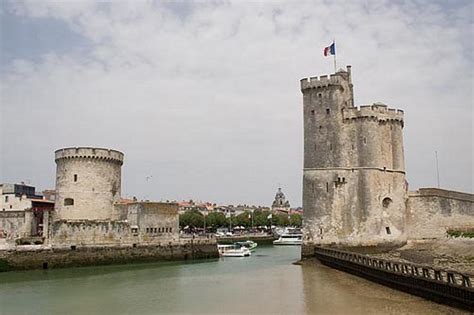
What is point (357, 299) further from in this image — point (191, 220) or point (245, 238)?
point (191, 220)

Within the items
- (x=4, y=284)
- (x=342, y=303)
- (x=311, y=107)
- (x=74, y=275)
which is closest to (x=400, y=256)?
(x=311, y=107)

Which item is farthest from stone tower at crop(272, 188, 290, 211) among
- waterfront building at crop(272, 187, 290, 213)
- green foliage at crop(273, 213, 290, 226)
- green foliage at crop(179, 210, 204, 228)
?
green foliage at crop(179, 210, 204, 228)

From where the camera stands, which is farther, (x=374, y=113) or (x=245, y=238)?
(x=245, y=238)

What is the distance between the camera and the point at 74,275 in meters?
28.6

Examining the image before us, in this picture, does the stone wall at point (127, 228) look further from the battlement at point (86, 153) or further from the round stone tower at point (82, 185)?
the battlement at point (86, 153)

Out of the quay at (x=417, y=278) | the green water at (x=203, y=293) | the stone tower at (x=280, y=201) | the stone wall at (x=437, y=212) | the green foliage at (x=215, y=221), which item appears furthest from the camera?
the stone tower at (x=280, y=201)

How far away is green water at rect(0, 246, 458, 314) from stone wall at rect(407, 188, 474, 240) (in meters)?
9.35

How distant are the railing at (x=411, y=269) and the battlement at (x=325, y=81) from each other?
11.6 meters

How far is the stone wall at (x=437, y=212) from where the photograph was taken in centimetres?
3406

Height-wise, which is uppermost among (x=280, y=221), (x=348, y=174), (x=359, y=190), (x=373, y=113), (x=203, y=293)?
(x=373, y=113)

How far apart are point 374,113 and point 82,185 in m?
22.5

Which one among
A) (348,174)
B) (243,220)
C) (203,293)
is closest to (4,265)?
(203,293)

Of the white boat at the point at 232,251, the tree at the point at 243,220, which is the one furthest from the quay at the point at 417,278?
the tree at the point at 243,220

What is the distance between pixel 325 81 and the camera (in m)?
35.3
